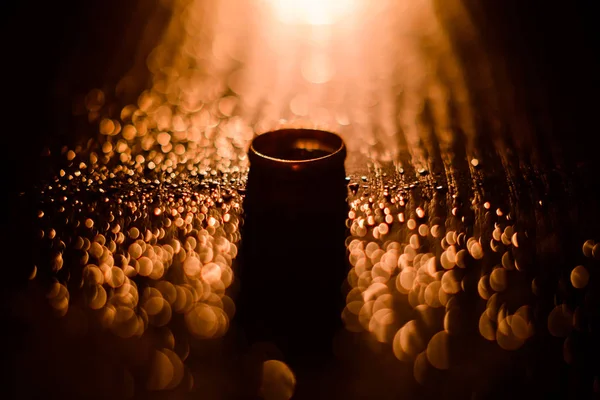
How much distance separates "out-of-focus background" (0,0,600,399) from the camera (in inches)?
28.5

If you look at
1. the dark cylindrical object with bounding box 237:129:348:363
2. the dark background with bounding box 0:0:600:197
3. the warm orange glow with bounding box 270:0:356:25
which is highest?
the warm orange glow with bounding box 270:0:356:25

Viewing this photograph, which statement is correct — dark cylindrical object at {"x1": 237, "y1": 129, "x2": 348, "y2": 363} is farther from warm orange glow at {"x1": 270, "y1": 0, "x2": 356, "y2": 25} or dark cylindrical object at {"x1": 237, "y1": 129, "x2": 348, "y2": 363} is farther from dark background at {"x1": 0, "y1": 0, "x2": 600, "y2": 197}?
warm orange glow at {"x1": 270, "y1": 0, "x2": 356, "y2": 25}

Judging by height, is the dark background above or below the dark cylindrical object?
above

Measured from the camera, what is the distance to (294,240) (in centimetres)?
88

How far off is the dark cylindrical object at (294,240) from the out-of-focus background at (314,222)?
0.03 meters

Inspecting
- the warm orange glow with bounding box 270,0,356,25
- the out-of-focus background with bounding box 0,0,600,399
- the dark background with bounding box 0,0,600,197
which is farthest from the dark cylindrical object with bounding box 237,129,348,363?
the warm orange glow with bounding box 270,0,356,25

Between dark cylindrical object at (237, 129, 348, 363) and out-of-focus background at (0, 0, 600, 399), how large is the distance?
29mm

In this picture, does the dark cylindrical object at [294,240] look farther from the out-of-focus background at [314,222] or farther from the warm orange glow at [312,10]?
the warm orange glow at [312,10]

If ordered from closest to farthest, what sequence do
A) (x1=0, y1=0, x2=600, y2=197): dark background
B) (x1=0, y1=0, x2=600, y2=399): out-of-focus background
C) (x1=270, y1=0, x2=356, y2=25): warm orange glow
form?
(x1=0, y1=0, x2=600, y2=399): out-of-focus background, (x1=0, y1=0, x2=600, y2=197): dark background, (x1=270, y1=0, x2=356, y2=25): warm orange glow

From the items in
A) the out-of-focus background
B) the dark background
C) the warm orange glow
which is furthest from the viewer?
the warm orange glow

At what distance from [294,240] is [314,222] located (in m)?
0.04

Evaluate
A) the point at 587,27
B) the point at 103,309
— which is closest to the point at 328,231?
the point at 103,309

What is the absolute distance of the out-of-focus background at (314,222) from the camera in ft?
2.37

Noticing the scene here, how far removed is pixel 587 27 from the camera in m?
1.58
